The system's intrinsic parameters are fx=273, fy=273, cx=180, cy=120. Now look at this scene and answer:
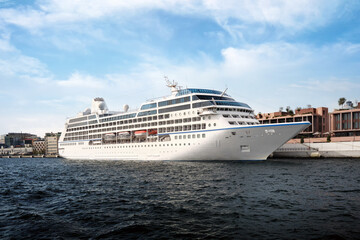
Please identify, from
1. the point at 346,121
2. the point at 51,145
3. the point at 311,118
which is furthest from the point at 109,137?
the point at 51,145

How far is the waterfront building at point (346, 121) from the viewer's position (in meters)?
83.2

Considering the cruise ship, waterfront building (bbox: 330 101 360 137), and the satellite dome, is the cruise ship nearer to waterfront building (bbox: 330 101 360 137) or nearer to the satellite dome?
the satellite dome

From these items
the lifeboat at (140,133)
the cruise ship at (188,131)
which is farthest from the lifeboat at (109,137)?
the lifeboat at (140,133)

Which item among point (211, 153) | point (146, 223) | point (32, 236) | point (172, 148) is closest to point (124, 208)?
point (146, 223)

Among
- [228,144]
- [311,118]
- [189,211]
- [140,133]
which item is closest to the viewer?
[189,211]

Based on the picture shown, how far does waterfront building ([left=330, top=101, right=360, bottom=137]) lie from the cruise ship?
159 feet

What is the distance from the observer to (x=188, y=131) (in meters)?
49.1

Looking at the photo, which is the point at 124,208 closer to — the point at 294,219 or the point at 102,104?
the point at 294,219

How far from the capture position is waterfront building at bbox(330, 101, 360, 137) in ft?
273

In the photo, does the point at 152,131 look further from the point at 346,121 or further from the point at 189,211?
the point at 346,121

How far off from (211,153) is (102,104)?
48.3 meters

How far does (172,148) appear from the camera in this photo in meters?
51.3

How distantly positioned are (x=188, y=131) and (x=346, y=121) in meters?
62.3

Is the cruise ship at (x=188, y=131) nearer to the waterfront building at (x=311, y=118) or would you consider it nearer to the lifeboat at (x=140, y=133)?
the lifeboat at (x=140, y=133)
